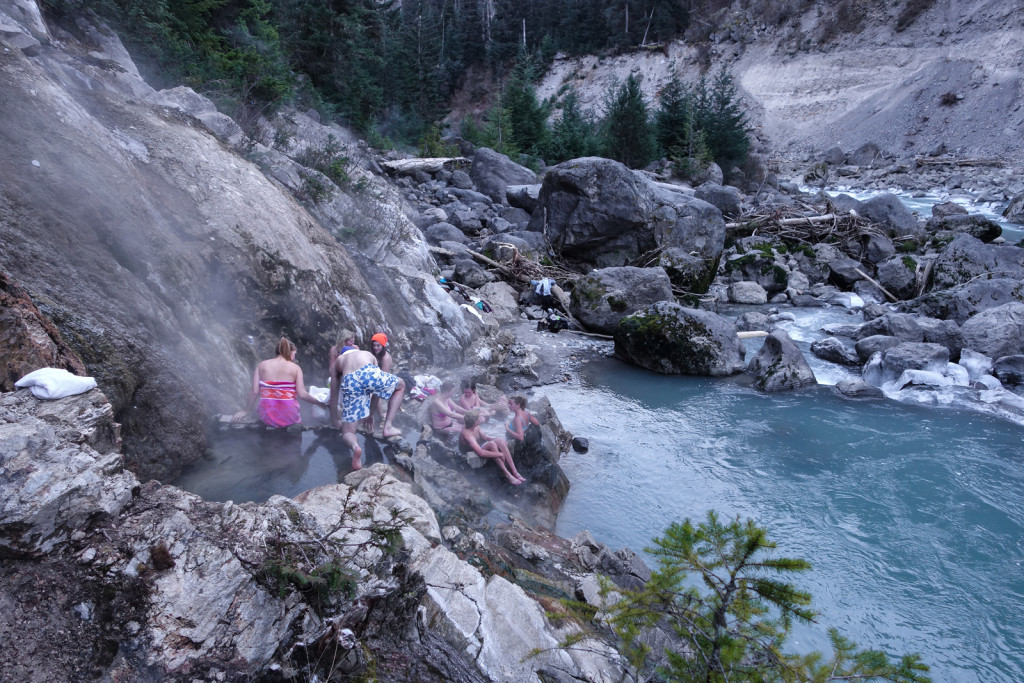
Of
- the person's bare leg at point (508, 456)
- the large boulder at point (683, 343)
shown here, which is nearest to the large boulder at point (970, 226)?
the large boulder at point (683, 343)

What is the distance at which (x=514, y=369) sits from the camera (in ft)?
36.7

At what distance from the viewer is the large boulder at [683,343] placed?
11.4 metres

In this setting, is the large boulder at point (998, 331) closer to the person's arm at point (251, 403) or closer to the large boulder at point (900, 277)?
the large boulder at point (900, 277)

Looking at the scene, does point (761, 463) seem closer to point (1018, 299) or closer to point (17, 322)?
point (17, 322)

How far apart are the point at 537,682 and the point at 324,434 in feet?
12.6

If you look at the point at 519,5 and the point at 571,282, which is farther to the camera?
the point at 519,5

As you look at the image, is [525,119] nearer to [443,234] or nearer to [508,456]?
[443,234]

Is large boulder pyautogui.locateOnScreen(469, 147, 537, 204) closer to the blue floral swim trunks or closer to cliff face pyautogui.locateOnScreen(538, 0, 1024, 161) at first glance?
the blue floral swim trunks

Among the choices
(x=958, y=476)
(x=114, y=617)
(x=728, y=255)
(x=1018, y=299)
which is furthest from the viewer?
(x=728, y=255)

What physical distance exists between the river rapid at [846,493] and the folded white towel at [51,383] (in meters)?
4.68

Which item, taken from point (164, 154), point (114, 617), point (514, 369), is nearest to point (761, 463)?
point (514, 369)

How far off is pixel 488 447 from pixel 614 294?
24.7 ft

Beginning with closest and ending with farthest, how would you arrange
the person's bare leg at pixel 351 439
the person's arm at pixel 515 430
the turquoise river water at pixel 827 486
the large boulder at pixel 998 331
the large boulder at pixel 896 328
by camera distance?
the turquoise river water at pixel 827 486, the person's bare leg at pixel 351 439, the person's arm at pixel 515 430, the large boulder at pixel 998 331, the large boulder at pixel 896 328

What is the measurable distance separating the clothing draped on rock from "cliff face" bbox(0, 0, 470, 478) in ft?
1.72
